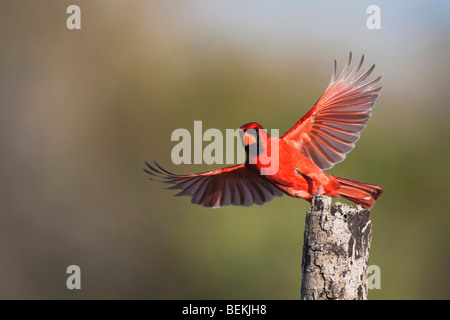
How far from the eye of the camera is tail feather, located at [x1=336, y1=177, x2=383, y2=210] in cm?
527

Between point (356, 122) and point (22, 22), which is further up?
point (22, 22)

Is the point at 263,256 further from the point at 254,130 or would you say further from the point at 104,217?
the point at 254,130

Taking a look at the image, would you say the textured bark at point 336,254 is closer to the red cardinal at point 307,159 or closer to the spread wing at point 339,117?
the red cardinal at point 307,159

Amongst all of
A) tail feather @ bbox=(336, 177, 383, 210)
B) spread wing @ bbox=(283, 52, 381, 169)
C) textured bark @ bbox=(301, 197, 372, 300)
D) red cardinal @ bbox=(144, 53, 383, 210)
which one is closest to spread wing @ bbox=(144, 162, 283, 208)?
red cardinal @ bbox=(144, 53, 383, 210)

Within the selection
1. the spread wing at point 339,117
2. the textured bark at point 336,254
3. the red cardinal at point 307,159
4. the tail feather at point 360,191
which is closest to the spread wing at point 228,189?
the red cardinal at point 307,159

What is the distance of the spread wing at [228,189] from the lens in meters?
5.67

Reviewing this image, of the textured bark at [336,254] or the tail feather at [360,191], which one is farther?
the tail feather at [360,191]

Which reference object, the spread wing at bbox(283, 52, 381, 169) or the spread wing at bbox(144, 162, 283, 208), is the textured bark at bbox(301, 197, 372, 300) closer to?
the spread wing at bbox(283, 52, 381, 169)

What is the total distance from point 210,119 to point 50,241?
368 cm

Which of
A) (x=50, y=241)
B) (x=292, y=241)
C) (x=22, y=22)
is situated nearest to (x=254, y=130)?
(x=292, y=241)

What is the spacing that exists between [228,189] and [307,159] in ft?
3.35

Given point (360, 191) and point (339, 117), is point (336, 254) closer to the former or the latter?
point (360, 191)

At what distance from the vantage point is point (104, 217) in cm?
979

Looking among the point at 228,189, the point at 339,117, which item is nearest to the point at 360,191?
the point at 339,117
